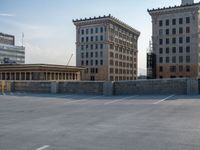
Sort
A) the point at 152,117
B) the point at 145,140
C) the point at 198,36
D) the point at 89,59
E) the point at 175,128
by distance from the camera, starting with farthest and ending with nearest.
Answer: the point at 89,59, the point at 198,36, the point at 152,117, the point at 175,128, the point at 145,140

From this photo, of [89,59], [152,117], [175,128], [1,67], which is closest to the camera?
[175,128]

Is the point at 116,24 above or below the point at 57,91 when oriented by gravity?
above

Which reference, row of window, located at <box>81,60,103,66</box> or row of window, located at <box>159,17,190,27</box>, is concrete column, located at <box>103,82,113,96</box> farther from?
row of window, located at <box>81,60,103,66</box>

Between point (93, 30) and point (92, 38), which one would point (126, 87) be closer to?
point (93, 30)

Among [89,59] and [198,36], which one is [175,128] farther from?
[89,59]

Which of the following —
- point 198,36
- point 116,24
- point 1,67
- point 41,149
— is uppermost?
point 116,24

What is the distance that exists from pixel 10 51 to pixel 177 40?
115 meters

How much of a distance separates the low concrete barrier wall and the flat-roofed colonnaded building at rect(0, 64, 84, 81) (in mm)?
36945

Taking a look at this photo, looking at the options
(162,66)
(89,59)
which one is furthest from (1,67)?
(162,66)

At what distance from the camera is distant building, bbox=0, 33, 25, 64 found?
163 m

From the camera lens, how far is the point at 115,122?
11.5 m

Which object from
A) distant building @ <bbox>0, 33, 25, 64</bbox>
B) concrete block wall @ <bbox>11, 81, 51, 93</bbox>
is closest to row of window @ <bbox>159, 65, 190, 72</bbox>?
concrete block wall @ <bbox>11, 81, 51, 93</bbox>

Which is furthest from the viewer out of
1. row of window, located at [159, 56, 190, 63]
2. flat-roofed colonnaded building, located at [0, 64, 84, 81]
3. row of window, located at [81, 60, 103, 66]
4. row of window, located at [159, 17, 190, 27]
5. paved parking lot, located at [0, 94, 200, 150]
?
row of window, located at [81, 60, 103, 66]

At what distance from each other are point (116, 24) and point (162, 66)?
91.1ft
